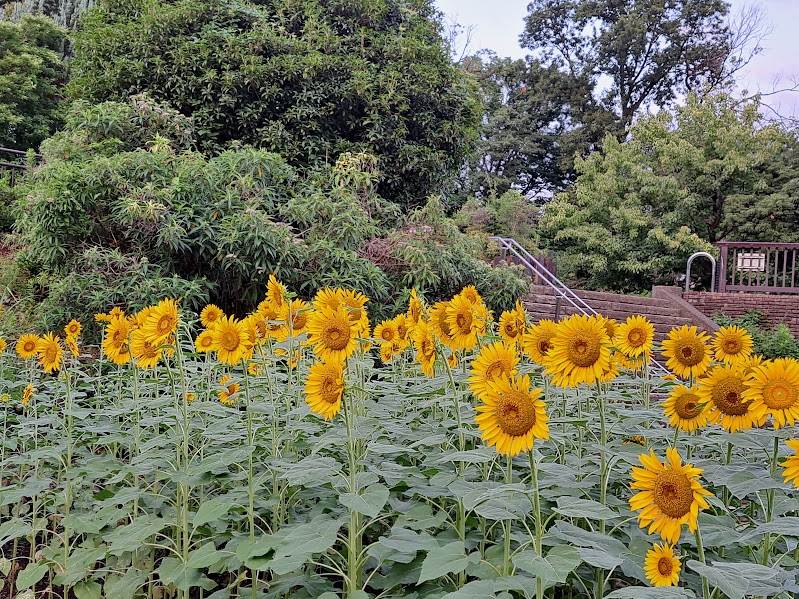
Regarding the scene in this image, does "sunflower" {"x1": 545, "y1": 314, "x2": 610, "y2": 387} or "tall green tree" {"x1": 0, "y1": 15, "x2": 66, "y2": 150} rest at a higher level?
"tall green tree" {"x1": 0, "y1": 15, "x2": 66, "y2": 150}

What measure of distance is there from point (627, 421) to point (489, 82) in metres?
19.5

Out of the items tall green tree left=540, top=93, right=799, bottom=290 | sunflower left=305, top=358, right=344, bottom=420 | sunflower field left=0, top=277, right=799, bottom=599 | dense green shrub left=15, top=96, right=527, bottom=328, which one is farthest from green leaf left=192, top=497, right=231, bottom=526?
tall green tree left=540, top=93, right=799, bottom=290

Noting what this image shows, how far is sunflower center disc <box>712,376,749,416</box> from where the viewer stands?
1.18 m

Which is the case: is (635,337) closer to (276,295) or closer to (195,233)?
(276,295)

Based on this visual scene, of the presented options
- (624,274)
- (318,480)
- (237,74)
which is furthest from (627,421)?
(624,274)

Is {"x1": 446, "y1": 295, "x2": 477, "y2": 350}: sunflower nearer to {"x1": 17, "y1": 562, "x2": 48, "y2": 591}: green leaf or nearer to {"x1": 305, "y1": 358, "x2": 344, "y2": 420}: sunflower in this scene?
{"x1": 305, "y1": 358, "x2": 344, "y2": 420}: sunflower

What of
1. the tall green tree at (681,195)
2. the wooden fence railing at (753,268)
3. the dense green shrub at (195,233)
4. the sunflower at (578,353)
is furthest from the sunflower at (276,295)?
the tall green tree at (681,195)

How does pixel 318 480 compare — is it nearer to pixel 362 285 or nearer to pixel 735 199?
pixel 362 285

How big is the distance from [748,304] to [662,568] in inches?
403

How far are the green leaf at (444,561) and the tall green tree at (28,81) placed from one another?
42.2 feet

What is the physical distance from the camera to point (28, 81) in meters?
12.1

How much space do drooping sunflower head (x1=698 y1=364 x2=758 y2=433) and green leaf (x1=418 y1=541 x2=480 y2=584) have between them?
Result: 562 millimetres

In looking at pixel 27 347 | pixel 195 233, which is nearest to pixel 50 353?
pixel 27 347

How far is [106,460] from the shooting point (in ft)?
6.57
